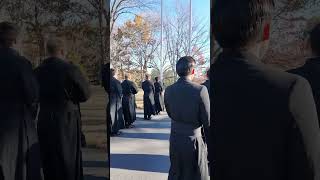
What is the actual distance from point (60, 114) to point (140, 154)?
5.10 metres

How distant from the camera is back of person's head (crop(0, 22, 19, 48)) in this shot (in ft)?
16.3

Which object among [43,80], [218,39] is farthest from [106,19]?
[218,39]

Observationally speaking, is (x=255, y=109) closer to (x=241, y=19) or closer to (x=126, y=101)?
(x=241, y=19)

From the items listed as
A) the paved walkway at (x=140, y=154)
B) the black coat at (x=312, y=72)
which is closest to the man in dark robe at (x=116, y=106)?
the paved walkway at (x=140, y=154)

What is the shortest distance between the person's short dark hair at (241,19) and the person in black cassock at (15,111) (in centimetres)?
322

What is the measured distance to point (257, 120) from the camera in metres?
1.86

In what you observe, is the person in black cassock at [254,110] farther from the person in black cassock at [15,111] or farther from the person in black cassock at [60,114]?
the person in black cassock at [60,114]

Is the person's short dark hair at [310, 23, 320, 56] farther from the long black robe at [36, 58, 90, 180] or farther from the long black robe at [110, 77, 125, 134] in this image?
the long black robe at [110, 77, 125, 134]

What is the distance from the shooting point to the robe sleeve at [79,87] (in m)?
5.40

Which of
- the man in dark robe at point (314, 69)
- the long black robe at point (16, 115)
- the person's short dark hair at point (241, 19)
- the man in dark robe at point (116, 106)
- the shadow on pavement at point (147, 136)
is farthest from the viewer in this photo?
the man in dark robe at point (116, 106)

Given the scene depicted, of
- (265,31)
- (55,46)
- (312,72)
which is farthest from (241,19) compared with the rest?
(55,46)

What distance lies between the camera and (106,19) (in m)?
5.74

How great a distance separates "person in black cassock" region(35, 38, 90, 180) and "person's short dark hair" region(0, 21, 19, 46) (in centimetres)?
52

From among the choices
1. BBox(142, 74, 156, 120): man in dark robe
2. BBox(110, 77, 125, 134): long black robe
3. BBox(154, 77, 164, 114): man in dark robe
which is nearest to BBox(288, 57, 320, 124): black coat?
BBox(110, 77, 125, 134): long black robe
